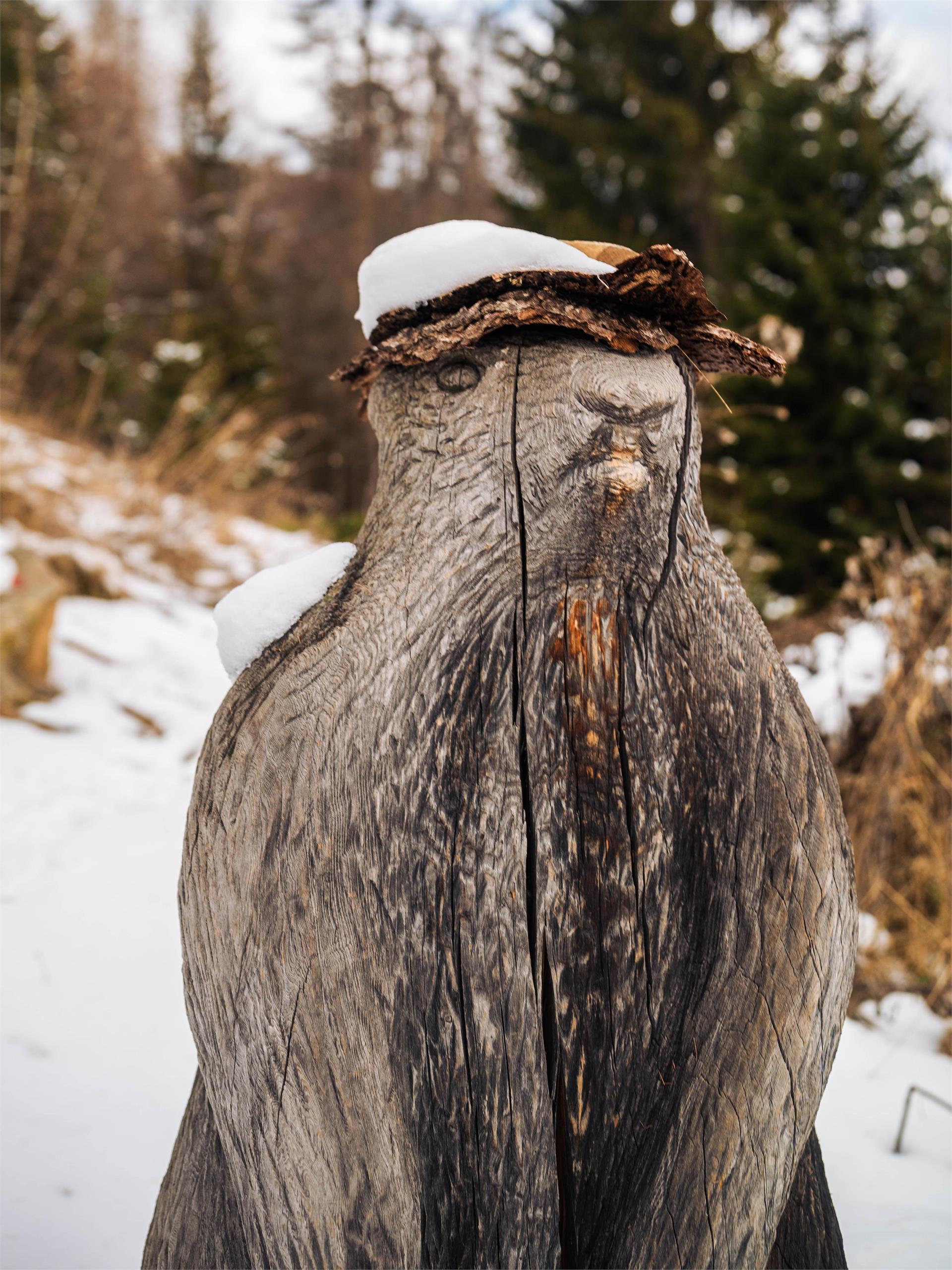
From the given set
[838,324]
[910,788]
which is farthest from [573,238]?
[910,788]

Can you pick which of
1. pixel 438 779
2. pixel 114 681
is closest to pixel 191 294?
pixel 114 681

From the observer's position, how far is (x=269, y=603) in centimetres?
94

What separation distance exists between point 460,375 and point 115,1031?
5.87 ft

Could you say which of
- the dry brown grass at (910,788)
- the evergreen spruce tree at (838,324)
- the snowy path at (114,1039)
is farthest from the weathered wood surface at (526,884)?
the evergreen spruce tree at (838,324)

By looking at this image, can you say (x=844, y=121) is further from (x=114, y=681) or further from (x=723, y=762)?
(x=723, y=762)

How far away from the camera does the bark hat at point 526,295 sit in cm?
85

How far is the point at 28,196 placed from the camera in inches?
367

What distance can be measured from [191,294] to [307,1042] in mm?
13994

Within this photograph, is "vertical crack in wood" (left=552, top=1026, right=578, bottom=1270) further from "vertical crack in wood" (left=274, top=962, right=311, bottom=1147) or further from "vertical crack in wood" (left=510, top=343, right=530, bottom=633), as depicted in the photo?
"vertical crack in wood" (left=510, top=343, right=530, bottom=633)

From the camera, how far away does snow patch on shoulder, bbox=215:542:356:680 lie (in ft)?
3.08

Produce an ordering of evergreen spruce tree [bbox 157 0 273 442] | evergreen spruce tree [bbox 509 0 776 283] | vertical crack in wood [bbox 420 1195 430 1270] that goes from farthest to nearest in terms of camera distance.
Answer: evergreen spruce tree [bbox 157 0 273 442]
evergreen spruce tree [bbox 509 0 776 283]
vertical crack in wood [bbox 420 1195 430 1270]

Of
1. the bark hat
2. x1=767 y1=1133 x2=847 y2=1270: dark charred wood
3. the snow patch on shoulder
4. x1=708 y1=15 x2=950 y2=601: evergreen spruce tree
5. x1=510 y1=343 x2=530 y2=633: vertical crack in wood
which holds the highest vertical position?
x1=708 y1=15 x2=950 y2=601: evergreen spruce tree

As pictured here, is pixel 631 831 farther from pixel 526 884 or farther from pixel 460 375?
pixel 460 375

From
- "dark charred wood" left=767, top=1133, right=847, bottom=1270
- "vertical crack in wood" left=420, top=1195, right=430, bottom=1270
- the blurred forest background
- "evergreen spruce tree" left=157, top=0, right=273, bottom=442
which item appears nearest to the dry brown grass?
the blurred forest background
